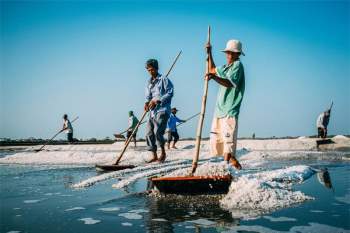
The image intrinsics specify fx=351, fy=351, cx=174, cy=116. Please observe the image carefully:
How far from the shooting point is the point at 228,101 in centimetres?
495

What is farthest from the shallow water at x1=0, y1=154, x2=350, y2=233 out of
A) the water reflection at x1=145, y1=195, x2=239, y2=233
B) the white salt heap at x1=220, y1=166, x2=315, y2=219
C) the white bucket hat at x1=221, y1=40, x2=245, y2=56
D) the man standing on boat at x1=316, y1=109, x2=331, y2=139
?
the man standing on boat at x1=316, y1=109, x2=331, y2=139

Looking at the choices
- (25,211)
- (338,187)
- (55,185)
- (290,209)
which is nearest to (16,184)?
(55,185)

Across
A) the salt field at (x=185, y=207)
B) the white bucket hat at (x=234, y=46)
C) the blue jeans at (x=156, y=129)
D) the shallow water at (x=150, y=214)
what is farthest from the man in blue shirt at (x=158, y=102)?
the shallow water at (x=150, y=214)

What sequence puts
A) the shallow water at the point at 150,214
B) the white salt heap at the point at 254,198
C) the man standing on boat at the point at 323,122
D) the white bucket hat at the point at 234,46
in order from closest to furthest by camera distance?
the shallow water at the point at 150,214, the white salt heap at the point at 254,198, the white bucket hat at the point at 234,46, the man standing on boat at the point at 323,122

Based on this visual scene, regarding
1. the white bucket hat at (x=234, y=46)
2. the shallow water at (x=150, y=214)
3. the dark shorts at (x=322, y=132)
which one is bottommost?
the shallow water at (x=150, y=214)

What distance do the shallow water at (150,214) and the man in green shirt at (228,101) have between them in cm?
103

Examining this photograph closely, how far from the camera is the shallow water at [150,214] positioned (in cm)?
263

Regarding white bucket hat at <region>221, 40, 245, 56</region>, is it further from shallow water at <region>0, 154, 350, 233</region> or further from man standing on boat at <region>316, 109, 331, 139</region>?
man standing on boat at <region>316, 109, 331, 139</region>

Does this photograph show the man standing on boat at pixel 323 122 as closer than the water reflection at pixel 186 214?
No

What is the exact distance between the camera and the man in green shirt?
4812 mm

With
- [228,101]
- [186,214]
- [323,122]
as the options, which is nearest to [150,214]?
[186,214]

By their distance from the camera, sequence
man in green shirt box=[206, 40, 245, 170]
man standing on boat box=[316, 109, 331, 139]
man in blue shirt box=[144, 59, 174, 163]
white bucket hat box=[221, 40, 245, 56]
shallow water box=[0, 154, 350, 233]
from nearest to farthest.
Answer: shallow water box=[0, 154, 350, 233] < man in green shirt box=[206, 40, 245, 170] < white bucket hat box=[221, 40, 245, 56] < man in blue shirt box=[144, 59, 174, 163] < man standing on boat box=[316, 109, 331, 139]

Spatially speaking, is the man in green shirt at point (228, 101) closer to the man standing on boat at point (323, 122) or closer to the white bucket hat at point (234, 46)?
the white bucket hat at point (234, 46)

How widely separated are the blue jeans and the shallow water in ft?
10.5
